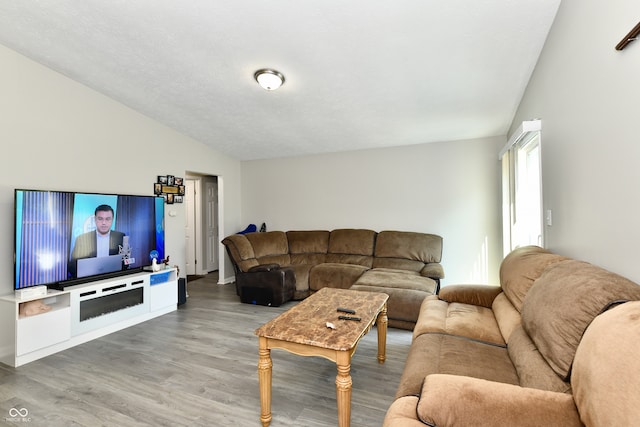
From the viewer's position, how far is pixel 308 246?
16.4 feet

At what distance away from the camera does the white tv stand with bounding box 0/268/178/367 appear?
8.25ft

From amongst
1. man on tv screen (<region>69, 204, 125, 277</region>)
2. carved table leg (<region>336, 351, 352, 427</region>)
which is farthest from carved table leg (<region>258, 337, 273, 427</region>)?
man on tv screen (<region>69, 204, 125, 277</region>)

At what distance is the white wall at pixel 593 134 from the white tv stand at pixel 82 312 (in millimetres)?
4051

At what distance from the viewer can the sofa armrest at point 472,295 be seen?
8.22ft

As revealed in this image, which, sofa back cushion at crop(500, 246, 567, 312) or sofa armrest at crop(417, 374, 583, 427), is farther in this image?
sofa back cushion at crop(500, 246, 567, 312)

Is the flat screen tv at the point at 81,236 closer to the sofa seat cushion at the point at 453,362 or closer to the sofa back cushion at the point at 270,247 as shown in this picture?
the sofa back cushion at the point at 270,247

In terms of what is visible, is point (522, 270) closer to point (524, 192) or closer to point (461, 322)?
point (461, 322)

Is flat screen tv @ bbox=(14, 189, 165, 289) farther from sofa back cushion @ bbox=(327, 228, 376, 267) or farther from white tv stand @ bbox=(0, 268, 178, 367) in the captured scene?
sofa back cushion @ bbox=(327, 228, 376, 267)

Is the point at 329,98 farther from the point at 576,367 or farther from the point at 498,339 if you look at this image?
the point at 576,367

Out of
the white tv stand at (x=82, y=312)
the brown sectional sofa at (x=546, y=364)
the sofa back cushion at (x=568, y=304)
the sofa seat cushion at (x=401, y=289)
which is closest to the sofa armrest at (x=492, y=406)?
the brown sectional sofa at (x=546, y=364)

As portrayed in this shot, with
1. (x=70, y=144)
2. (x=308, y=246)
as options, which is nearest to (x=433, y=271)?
(x=308, y=246)

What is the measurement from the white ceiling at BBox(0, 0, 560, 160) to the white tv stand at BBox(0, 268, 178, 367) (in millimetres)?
2172

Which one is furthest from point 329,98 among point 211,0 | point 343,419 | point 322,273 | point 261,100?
Answer: point 343,419

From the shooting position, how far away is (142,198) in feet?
12.1
